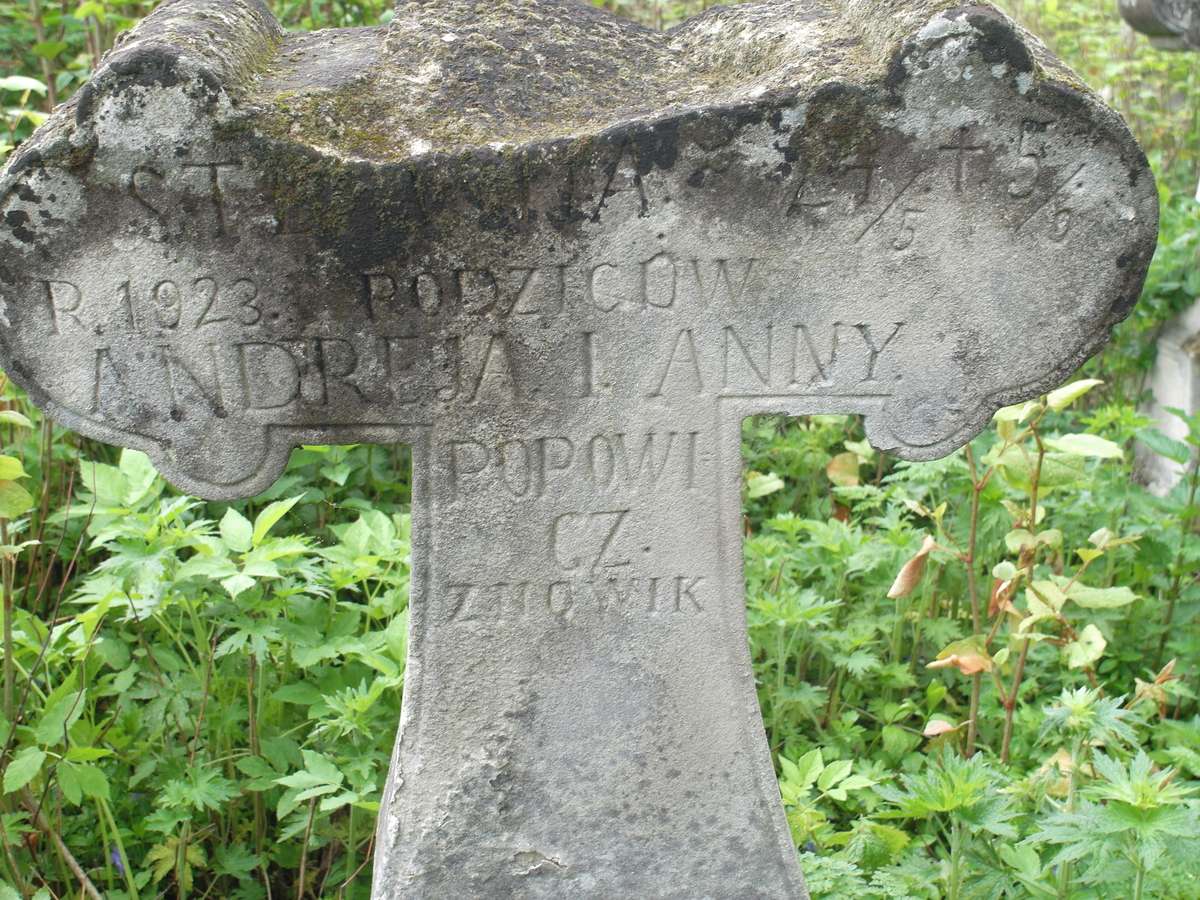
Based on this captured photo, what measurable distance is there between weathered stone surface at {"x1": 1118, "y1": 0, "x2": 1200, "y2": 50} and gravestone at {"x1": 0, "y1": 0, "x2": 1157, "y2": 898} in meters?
3.35

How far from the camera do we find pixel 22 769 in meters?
2.40

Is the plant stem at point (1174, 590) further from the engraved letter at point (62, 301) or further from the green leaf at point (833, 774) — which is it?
the engraved letter at point (62, 301)

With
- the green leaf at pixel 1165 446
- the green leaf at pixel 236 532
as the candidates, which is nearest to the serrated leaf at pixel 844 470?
the green leaf at pixel 1165 446

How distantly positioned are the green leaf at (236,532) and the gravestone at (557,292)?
673 mm

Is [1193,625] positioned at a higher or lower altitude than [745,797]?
lower

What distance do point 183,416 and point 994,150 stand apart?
123cm

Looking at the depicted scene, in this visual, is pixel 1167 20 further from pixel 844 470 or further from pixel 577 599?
pixel 577 599

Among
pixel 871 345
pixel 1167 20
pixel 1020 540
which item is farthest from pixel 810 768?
pixel 1167 20

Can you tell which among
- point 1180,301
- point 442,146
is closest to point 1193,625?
point 1180,301

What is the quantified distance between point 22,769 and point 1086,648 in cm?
213

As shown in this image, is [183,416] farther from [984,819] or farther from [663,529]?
[984,819]

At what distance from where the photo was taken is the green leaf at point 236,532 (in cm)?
266

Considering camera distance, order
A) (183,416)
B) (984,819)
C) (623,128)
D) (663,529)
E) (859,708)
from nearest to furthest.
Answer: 1. (623,128)
2. (183,416)
3. (663,529)
4. (984,819)
5. (859,708)

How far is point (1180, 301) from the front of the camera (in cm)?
457
